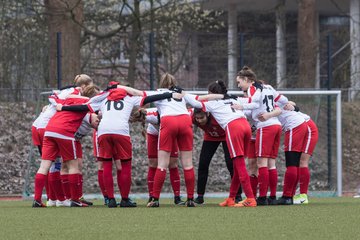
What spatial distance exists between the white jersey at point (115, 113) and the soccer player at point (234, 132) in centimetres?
79

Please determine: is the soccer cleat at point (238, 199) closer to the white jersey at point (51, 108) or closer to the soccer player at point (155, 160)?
the soccer player at point (155, 160)

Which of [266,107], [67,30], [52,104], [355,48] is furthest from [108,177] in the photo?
[355,48]

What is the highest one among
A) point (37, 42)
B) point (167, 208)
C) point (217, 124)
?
point (37, 42)

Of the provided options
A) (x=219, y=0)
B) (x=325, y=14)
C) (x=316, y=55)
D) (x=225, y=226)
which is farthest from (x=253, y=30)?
(x=225, y=226)

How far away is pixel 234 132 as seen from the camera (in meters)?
14.4

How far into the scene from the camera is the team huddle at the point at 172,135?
14.3 meters

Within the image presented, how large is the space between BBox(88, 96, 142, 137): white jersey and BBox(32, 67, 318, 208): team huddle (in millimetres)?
13

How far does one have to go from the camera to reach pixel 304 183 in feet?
51.6

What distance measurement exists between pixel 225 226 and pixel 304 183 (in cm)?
526

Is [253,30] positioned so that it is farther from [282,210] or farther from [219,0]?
[282,210]

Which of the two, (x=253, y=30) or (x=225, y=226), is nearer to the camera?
(x=225, y=226)

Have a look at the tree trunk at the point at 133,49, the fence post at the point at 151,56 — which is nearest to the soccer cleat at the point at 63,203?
the fence post at the point at 151,56

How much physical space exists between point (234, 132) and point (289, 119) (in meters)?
1.31

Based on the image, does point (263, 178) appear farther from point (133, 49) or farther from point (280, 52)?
point (280, 52)
